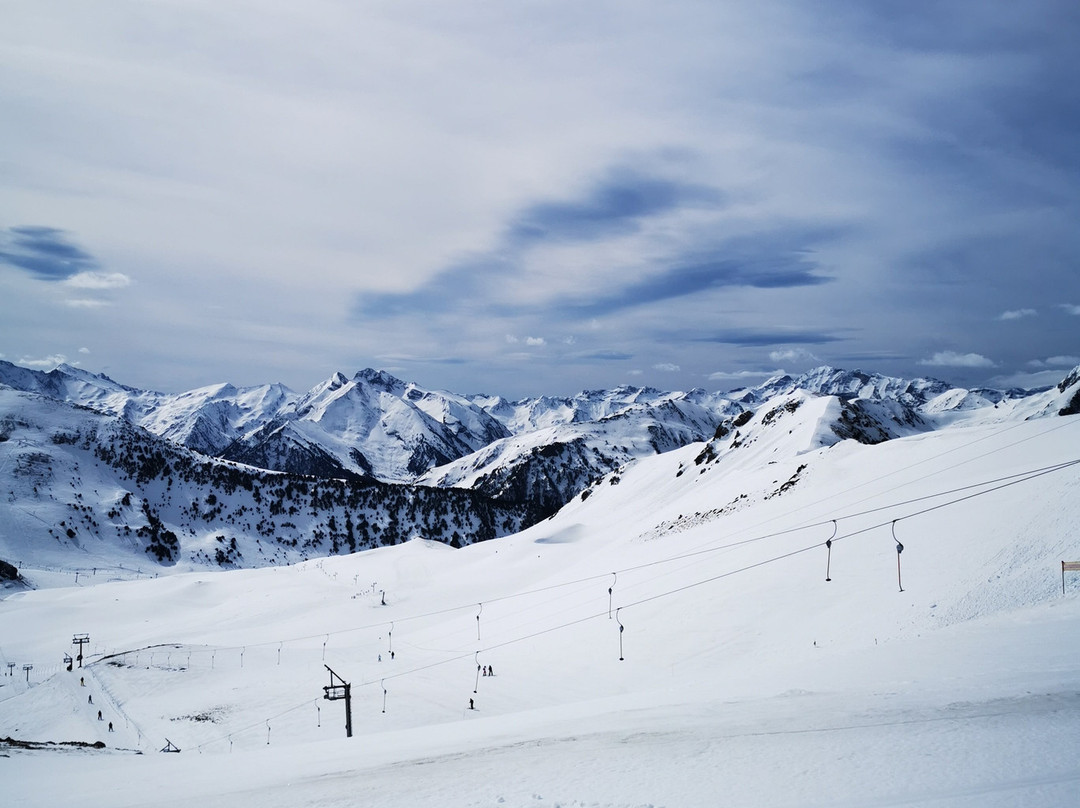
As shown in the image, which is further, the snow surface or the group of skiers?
the group of skiers

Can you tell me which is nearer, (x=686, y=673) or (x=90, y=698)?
(x=686, y=673)

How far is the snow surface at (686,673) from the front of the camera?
8.74 meters

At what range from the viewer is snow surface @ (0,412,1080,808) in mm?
8742

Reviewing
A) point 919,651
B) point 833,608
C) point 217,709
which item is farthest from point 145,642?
point 919,651

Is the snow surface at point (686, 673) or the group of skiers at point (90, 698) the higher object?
the snow surface at point (686, 673)

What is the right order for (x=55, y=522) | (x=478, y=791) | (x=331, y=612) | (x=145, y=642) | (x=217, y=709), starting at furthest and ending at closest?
(x=55, y=522), (x=331, y=612), (x=145, y=642), (x=217, y=709), (x=478, y=791)

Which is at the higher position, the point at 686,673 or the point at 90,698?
the point at 686,673

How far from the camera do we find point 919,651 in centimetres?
1520

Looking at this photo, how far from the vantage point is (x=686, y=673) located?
82.4 feet

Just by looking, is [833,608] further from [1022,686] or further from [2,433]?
[2,433]

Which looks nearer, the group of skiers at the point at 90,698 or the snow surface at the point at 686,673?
the snow surface at the point at 686,673

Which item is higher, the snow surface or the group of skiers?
the snow surface

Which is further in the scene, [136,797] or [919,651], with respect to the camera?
[919,651]

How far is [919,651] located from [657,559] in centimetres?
3208
